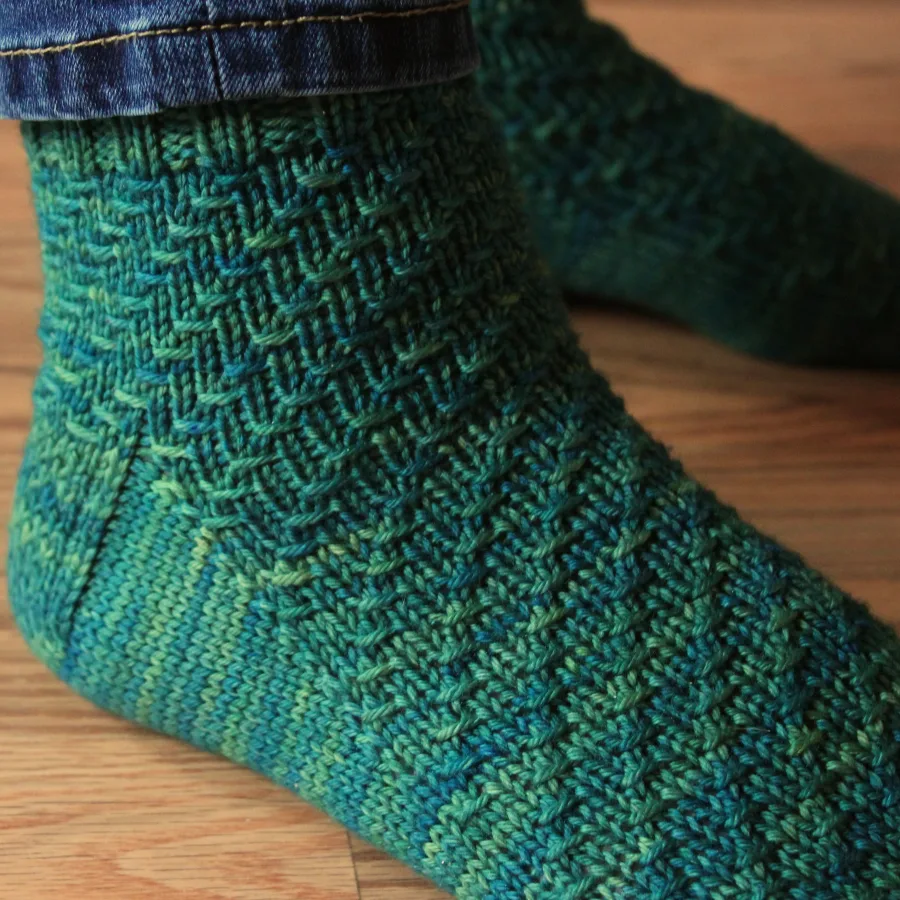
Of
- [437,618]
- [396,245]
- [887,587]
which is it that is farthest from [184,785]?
[887,587]

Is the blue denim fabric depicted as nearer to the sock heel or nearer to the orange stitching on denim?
the orange stitching on denim

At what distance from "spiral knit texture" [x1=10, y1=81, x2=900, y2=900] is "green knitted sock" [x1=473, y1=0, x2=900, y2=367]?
0.28m

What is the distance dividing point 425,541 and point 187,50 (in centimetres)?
23

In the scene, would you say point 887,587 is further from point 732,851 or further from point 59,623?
point 59,623

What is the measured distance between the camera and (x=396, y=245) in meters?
0.53

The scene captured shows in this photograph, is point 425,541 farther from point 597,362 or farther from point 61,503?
point 597,362

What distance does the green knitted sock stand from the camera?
83 centimetres

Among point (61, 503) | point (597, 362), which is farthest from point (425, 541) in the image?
point (597, 362)

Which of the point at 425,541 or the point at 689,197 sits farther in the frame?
the point at 689,197

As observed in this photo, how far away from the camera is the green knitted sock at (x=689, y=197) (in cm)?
83

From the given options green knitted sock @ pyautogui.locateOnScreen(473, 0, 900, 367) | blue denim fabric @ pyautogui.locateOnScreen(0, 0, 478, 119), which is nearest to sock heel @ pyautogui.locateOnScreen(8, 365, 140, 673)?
blue denim fabric @ pyautogui.locateOnScreen(0, 0, 478, 119)

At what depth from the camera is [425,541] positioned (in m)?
0.54

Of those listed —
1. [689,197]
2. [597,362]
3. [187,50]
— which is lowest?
[597,362]

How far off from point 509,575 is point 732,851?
148 millimetres
